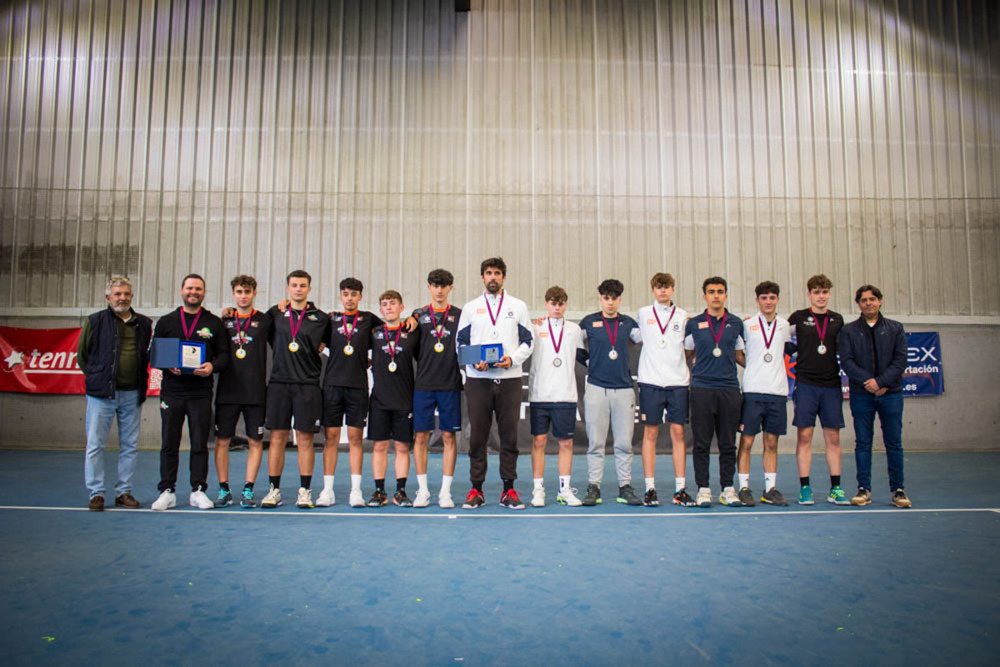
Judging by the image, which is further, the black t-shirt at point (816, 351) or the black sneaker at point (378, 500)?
the black t-shirt at point (816, 351)

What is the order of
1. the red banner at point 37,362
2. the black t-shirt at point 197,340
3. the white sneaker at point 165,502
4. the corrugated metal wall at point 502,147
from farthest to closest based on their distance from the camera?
the corrugated metal wall at point 502,147 → the red banner at point 37,362 → the black t-shirt at point 197,340 → the white sneaker at point 165,502

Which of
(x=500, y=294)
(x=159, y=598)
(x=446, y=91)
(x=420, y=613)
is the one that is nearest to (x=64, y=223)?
(x=446, y=91)

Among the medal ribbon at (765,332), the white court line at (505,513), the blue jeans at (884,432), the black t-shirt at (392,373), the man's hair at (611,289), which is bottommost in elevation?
the white court line at (505,513)

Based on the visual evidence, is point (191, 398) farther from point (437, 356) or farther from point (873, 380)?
point (873, 380)

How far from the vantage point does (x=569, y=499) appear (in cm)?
462

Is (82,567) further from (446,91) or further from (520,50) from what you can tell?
(520,50)

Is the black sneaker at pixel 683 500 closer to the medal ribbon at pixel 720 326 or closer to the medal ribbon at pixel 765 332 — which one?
the medal ribbon at pixel 720 326

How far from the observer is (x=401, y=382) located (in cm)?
459

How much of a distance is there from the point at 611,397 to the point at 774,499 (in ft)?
4.79

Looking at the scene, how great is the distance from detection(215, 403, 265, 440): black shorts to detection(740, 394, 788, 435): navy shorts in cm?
378

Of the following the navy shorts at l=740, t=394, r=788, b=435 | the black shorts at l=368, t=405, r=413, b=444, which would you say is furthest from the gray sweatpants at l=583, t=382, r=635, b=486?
the black shorts at l=368, t=405, r=413, b=444

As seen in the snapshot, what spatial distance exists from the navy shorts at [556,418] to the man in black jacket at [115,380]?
3011 mm

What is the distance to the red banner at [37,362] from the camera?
30.8ft

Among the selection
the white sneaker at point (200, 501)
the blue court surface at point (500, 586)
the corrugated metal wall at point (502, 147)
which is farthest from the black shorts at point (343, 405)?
the corrugated metal wall at point (502, 147)
